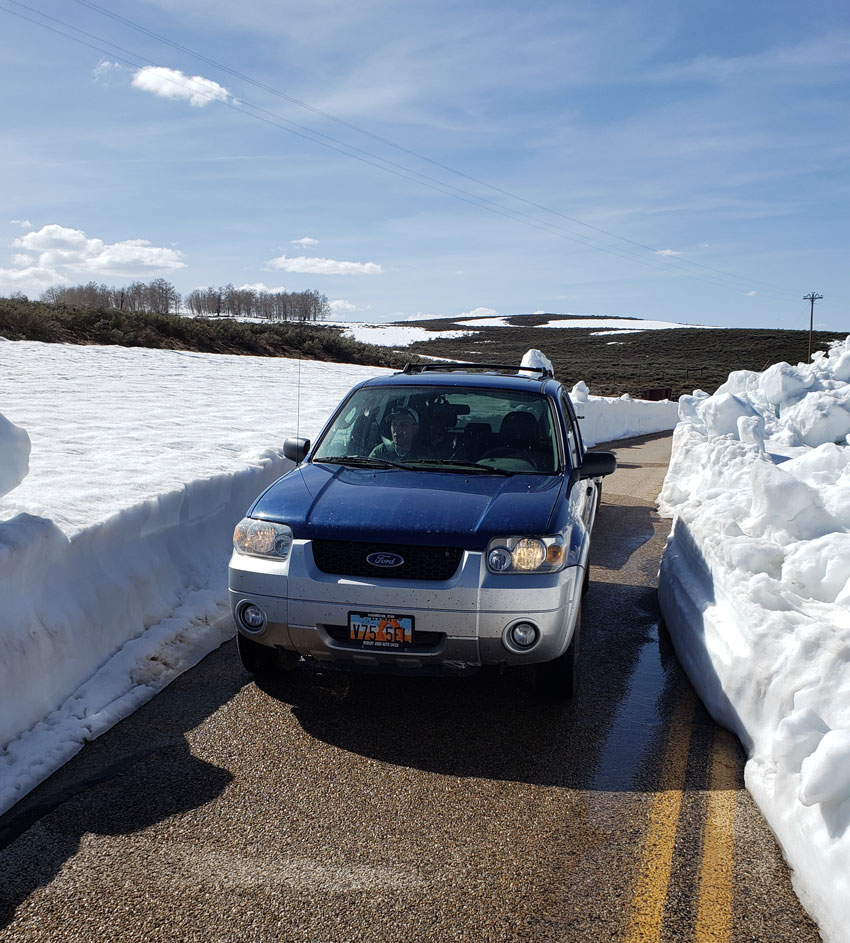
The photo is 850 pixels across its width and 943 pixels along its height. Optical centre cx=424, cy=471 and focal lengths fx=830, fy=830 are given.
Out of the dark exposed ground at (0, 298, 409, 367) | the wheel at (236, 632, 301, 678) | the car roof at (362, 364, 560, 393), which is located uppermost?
the dark exposed ground at (0, 298, 409, 367)

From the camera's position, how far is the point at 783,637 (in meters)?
4.34

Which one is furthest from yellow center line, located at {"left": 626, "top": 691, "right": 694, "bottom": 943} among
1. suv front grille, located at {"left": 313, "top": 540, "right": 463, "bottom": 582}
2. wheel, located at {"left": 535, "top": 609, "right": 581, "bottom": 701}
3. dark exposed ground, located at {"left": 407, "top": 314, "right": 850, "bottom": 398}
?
dark exposed ground, located at {"left": 407, "top": 314, "right": 850, "bottom": 398}

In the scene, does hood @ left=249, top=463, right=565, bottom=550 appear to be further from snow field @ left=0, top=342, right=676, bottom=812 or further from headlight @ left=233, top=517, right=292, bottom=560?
snow field @ left=0, top=342, right=676, bottom=812

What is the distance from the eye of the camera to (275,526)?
14.4ft

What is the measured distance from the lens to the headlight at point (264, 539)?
434 cm

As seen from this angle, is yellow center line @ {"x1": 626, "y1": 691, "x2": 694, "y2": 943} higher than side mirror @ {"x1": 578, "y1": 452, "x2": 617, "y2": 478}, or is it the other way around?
side mirror @ {"x1": 578, "y1": 452, "x2": 617, "y2": 478}

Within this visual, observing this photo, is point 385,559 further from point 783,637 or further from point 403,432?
point 783,637

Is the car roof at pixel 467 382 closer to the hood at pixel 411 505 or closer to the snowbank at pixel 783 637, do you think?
the hood at pixel 411 505

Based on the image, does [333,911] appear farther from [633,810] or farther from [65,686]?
[65,686]

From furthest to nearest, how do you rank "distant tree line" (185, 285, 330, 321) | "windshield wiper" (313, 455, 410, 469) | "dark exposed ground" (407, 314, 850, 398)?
"distant tree line" (185, 285, 330, 321)
"dark exposed ground" (407, 314, 850, 398)
"windshield wiper" (313, 455, 410, 469)

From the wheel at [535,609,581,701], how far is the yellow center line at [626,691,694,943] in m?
0.57

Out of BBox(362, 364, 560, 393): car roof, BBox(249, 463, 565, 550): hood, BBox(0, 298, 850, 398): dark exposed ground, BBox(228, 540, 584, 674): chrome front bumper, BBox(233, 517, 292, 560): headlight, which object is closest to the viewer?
BBox(228, 540, 584, 674): chrome front bumper

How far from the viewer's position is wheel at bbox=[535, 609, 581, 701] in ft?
14.7

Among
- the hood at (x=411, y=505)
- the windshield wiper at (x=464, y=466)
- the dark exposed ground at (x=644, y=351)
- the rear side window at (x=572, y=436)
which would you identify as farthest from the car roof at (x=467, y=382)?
the dark exposed ground at (x=644, y=351)
